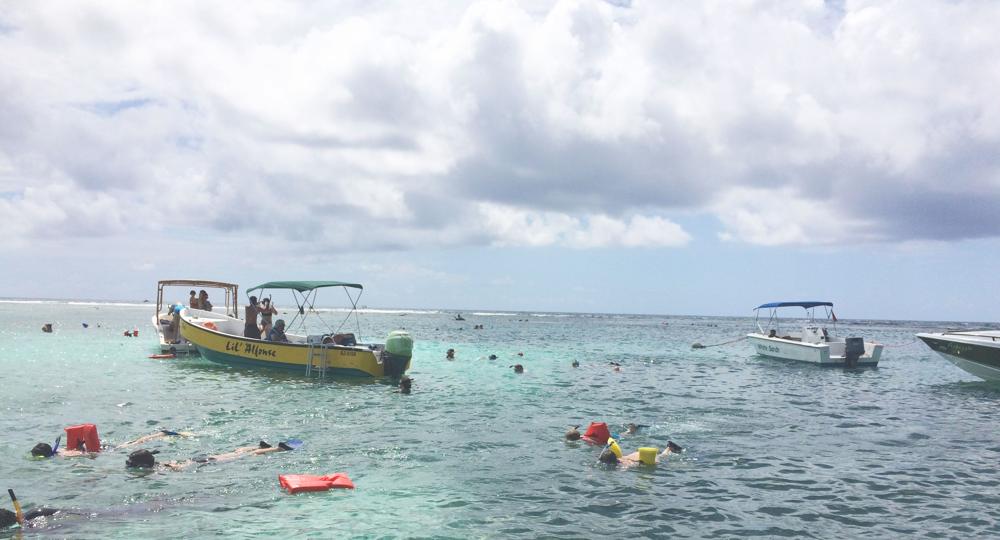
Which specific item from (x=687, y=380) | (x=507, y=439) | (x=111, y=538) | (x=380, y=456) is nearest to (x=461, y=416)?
(x=507, y=439)

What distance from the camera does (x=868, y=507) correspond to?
11.0m

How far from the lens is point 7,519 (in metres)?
9.07

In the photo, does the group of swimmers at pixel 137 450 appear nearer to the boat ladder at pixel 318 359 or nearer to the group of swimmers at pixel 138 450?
the group of swimmers at pixel 138 450

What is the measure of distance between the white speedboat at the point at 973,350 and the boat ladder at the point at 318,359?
86.9 ft

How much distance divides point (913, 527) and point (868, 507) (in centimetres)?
93

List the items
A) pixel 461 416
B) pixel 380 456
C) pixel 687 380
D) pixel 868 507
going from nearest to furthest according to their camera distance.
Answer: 1. pixel 868 507
2. pixel 380 456
3. pixel 461 416
4. pixel 687 380

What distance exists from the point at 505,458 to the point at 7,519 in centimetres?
873

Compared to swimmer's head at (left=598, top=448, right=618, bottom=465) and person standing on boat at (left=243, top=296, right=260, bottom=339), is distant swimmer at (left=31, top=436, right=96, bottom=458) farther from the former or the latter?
person standing on boat at (left=243, top=296, right=260, bottom=339)

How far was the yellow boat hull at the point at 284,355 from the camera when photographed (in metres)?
26.1

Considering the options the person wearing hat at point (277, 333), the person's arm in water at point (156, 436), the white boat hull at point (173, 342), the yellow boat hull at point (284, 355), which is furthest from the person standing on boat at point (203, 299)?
the person's arm in water at point (156, 436)

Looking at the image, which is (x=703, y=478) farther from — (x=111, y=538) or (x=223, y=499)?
(x=111, y=538)

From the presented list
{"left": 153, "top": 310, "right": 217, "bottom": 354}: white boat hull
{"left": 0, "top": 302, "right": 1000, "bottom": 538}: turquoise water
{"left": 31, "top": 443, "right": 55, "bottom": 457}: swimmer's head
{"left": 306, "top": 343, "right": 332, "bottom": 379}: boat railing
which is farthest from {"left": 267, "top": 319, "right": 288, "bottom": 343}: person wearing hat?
{"left": 31, "top": 443, "right": 55, "bottom": 457}: swimmer's head

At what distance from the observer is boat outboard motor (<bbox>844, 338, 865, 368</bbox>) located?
36.4 meters

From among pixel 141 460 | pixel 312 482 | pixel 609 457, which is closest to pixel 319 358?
pixel 141 460
